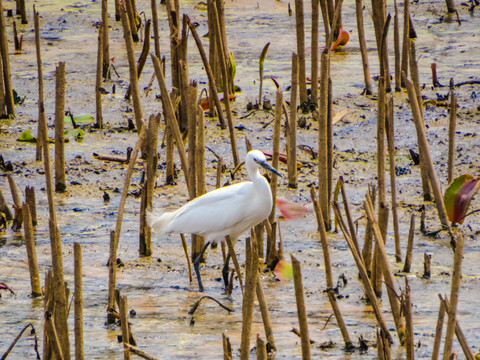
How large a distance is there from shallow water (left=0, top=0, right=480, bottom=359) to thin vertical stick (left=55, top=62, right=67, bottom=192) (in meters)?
0.15

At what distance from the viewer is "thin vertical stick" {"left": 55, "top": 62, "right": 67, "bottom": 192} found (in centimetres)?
478

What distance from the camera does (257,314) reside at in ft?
14.5

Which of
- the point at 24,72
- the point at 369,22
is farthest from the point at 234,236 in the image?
the point at 369,22

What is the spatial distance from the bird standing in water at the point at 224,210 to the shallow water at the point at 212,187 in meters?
0.25


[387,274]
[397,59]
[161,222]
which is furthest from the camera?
[397,59]

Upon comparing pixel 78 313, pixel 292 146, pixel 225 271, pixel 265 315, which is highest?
pixel 78 313

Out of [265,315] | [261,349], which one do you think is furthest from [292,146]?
[261,349]

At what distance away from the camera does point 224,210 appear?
16.8 ft

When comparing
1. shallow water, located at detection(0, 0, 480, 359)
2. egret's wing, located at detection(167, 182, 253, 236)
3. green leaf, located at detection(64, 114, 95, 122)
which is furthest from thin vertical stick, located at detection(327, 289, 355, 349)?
green leaf, located at detection(64, 114, 95, 122)

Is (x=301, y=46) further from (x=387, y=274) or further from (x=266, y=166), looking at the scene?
(x=387, y=274)

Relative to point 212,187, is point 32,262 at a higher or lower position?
higher

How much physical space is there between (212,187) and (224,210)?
118 centimetres

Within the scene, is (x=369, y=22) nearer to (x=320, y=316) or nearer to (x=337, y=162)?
(x=337, y=162)

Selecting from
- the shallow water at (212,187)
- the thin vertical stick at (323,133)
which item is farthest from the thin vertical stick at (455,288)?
the thin vertical stick at (323,133)
